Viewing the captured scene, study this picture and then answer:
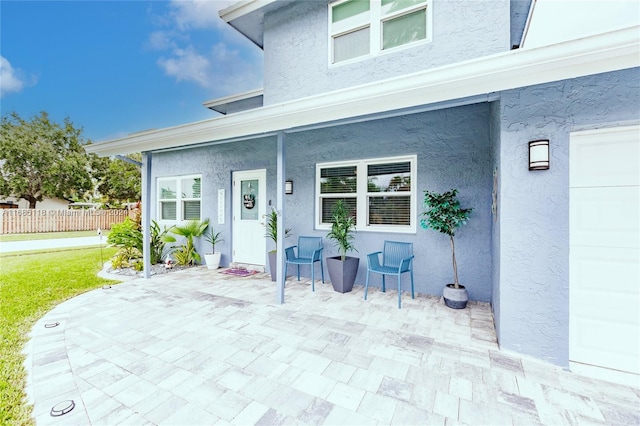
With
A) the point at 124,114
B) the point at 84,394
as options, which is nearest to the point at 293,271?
the point at 84,394

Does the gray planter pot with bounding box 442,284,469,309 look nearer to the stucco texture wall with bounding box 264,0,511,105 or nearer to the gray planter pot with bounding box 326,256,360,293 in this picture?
the gray planter pot with bounding box 326,256,360,293

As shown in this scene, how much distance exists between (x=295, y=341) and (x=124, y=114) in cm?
2386

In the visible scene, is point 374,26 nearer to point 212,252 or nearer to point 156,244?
point 212,252

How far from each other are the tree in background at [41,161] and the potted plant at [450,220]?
2536 cm

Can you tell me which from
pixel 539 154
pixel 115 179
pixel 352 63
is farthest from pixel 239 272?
pixel 115 179

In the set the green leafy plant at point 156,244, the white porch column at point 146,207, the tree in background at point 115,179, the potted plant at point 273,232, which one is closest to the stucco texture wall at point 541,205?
the potted plant at point 273,232

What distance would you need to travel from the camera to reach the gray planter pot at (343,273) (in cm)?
494

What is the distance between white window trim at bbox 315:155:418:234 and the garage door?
247 centimetres

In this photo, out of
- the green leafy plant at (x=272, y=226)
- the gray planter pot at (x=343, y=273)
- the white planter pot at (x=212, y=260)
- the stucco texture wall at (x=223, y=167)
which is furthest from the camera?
the white planter pot at (x=212, y=260)

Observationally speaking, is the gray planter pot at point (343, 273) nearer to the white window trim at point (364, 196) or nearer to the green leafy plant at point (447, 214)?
the white window trim at point (364, 196)

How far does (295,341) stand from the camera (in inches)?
124

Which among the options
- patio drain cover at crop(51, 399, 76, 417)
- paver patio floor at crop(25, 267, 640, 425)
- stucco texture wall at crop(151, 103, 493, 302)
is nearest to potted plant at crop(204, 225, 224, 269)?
stucco texture wall at crop(151, 103, 493, 302)

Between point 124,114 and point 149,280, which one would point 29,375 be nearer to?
point 149,280

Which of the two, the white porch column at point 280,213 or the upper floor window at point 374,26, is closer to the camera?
the white porch column at point 280,213
